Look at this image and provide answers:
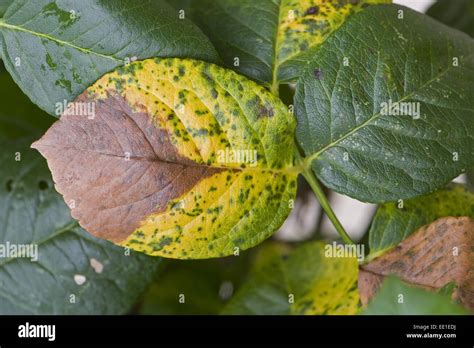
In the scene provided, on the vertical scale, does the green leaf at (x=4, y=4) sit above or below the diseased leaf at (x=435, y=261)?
above

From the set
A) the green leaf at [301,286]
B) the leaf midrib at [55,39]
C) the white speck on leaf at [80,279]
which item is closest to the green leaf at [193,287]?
the green leaf at [301,286]

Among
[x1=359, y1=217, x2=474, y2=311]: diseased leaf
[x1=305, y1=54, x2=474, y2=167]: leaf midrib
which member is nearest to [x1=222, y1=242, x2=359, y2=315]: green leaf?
[x1=359, y1=217, x2=474, y2=311]: diseased leaf

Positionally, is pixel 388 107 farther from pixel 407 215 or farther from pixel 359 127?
pixel 407 215

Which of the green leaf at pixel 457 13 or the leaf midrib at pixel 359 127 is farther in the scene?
the green leaf at pixel 457 13

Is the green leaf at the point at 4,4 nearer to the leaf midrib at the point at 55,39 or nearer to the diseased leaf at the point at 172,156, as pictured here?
the leaf midrib at the point at 55,39

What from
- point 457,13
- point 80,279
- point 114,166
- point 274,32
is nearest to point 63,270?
point 80,279
